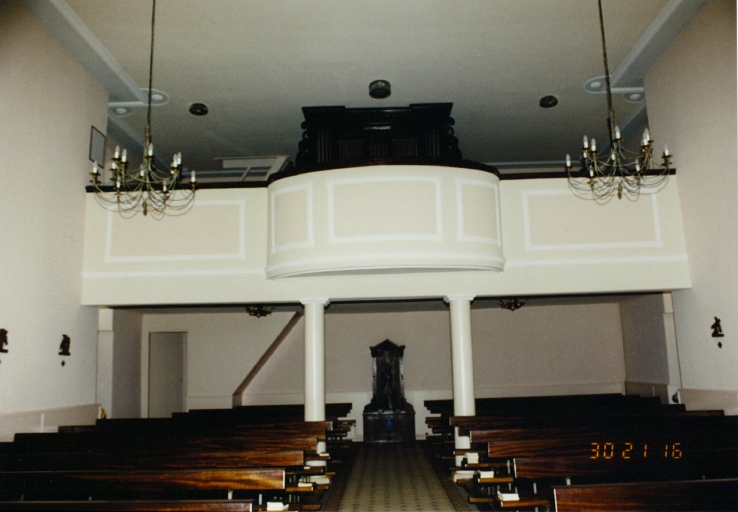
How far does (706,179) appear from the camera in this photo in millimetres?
6617

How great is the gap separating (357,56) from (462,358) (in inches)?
153

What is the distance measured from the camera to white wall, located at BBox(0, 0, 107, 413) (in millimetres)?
5902

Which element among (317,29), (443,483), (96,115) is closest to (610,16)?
(317,29)

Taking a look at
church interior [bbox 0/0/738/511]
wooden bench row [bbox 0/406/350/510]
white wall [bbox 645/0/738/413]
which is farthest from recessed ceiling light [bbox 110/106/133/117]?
white wall [bbox 645/0/738/413]

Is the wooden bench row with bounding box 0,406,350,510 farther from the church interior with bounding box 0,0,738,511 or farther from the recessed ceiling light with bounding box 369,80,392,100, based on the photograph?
the recessed ceiling light with bounding box 369,80,392,100

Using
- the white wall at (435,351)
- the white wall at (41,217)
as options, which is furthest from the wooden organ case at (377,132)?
the white wall at (435,351)

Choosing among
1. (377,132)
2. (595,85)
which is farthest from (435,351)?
(595,85)

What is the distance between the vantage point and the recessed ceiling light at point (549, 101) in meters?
8.90

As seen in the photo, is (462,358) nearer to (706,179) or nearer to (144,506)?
(706,179)

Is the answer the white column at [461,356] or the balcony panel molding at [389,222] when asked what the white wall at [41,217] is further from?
the white column at [461,356]

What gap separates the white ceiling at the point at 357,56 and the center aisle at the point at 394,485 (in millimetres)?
5014

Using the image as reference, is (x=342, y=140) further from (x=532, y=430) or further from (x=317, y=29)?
(x=532, y=430)

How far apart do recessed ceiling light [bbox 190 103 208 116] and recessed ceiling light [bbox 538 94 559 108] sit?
484cm

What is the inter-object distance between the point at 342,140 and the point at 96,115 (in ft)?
10.6
